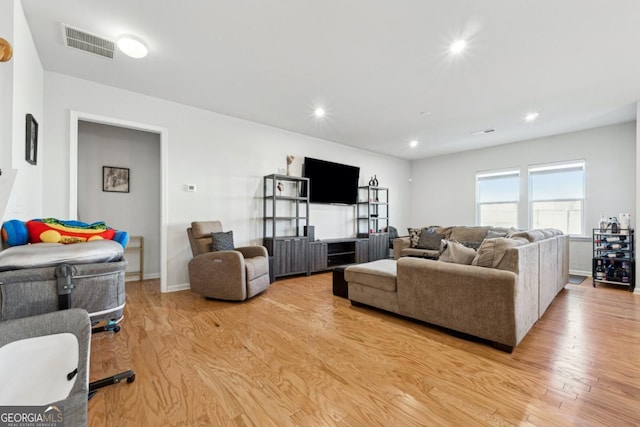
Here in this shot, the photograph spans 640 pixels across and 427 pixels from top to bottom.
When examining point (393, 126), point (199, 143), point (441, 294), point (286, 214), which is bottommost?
point (441, 294)

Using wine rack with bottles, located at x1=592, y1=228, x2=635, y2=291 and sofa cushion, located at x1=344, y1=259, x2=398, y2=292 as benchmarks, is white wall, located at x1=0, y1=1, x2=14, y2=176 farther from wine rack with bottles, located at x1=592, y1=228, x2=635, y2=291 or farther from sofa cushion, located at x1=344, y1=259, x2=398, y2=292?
wine rack with bottles, located at x1=592, y1=228, x2=635, y2=291

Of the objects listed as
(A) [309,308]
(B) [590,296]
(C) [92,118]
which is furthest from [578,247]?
(C) [92,118]

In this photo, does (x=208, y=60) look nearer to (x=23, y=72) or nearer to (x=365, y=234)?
(x=23, y=72)

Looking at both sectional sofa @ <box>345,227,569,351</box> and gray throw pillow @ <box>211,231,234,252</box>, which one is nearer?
sectional sofa @ <box>345,227,569,351</box>

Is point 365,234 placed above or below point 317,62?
below

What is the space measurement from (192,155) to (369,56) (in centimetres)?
276

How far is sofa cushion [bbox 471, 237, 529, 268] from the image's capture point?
88.4 inches

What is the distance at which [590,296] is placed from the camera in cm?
365

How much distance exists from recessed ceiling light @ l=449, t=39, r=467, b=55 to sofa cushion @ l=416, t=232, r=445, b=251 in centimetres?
339

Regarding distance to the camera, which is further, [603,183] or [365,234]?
[365,234]

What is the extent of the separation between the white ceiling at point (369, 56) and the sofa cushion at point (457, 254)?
1.84 m

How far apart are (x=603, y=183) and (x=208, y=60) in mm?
6397

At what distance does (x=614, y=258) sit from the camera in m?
4.07

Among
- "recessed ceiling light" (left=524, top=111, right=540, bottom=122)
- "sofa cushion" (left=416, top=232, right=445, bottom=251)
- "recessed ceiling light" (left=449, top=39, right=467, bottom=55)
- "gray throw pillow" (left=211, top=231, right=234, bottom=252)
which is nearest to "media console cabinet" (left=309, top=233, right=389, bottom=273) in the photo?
"sofa cushion" (left=416, top=232, right=445, bottom=251)
